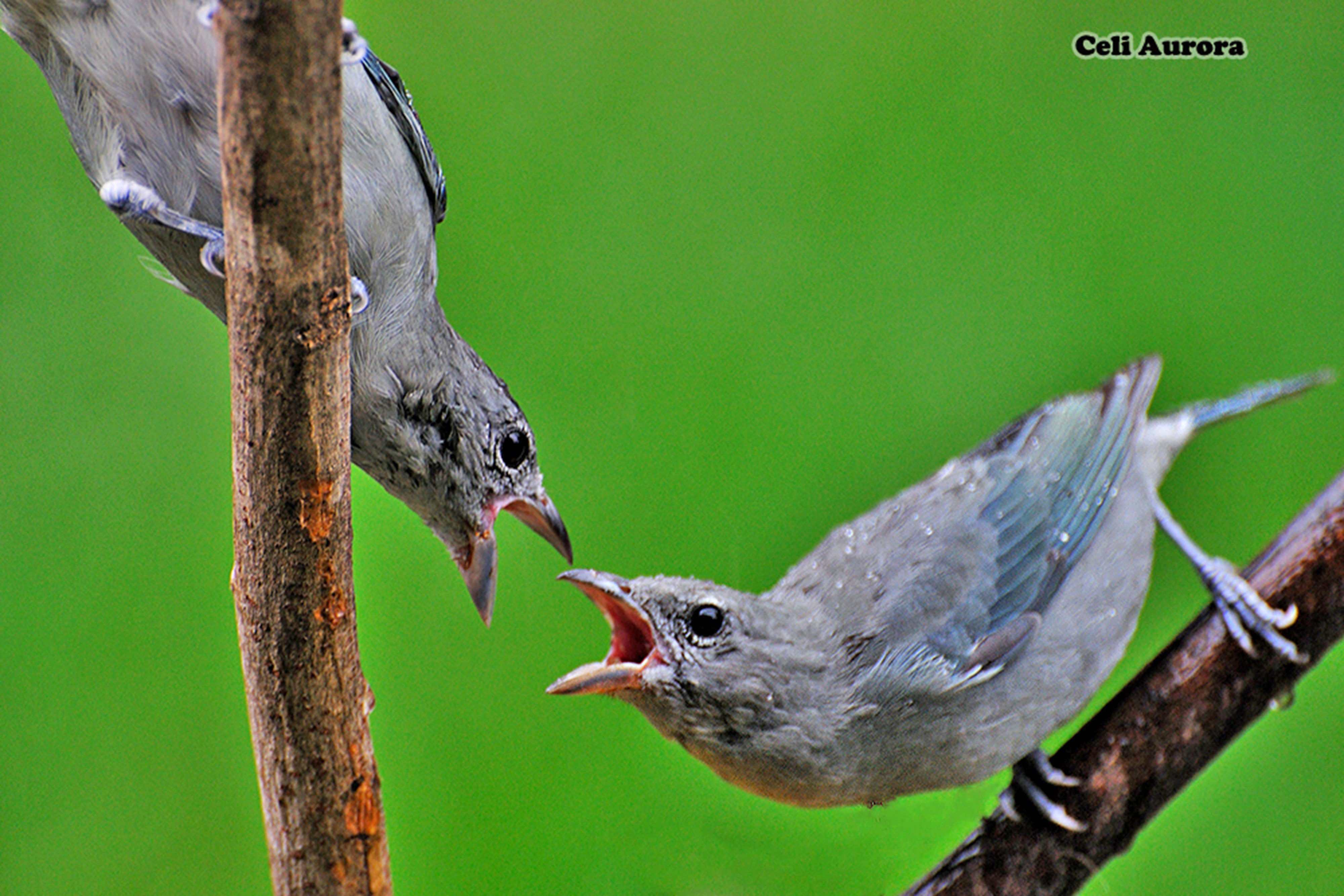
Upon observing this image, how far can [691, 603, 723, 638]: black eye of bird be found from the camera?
1.55 m

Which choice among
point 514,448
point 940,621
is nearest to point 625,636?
point 514,448

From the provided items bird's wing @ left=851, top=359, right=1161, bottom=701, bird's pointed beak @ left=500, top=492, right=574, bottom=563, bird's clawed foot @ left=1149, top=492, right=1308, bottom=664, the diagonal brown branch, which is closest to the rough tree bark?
bird's pointed beak @ left=500, top=492, right=574, bottom=563

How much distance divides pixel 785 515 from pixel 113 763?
5.24 ft

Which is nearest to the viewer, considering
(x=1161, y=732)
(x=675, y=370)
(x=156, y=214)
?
(x=156, y=214)

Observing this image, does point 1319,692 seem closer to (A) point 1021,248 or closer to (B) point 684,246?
(A) point 1021,248

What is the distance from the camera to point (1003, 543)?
193 cm

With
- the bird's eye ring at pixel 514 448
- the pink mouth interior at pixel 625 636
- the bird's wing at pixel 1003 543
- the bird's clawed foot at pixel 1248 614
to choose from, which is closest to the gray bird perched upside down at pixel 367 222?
the bird's eye ring at pixel 514 448

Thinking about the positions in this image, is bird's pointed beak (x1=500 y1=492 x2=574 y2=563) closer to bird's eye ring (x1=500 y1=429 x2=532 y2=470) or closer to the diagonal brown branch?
bird's eye ring (x1=500 y1=429 x2=532 y2=470)

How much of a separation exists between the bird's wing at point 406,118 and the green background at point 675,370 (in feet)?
2.36

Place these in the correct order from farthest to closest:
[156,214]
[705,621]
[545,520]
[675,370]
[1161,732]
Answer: [675,370] < [1161,732] < [545,520] < [705,621] < [156,214]

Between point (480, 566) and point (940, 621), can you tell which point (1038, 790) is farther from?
point (480, 566)

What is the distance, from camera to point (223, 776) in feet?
7.73

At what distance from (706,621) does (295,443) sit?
68cm

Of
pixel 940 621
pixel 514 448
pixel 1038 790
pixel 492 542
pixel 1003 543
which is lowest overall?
pixel 1038 790
